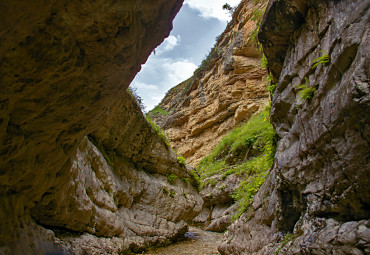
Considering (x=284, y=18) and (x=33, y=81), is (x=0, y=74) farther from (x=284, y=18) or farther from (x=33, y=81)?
(x=284, y=18)

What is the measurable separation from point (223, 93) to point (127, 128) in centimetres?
1478

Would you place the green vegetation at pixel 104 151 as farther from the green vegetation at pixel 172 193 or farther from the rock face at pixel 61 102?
the green vegetation at pixel 172 193

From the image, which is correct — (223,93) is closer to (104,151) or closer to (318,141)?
(104,151)

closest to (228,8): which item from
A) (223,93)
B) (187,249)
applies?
(223,93)

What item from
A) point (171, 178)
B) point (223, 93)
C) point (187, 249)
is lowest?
point (187, 249)

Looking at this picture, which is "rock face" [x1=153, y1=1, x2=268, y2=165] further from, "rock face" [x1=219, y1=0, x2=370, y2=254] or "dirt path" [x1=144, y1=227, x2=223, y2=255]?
"rock face" [x1=219, y1=0, x2=370, y2=254]

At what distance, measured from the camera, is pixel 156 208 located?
7.69 metres

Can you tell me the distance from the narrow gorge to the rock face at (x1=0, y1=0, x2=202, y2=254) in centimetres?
1

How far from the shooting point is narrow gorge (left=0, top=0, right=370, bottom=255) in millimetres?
2303

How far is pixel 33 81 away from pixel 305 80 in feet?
14.7

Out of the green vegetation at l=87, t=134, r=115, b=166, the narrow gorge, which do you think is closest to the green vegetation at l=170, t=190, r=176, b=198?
the narrow gorge

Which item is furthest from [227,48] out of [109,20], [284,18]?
[109,20]

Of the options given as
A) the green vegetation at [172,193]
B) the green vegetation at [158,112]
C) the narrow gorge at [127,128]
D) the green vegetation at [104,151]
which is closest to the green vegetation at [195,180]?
the green vegetation at [172,193]

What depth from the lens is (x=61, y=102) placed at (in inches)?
109
